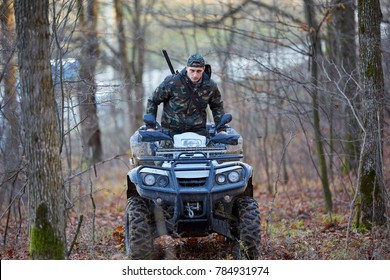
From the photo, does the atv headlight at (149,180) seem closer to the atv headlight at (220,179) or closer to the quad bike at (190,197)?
the quad bike at (190,197)

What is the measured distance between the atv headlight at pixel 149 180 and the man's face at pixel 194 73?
1.57 metres

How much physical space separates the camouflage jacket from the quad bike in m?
0.37

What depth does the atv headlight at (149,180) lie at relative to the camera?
8672 mm

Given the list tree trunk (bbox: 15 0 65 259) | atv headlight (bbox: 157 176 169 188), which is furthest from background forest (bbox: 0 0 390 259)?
atv headlight (bbox: 157 176 169 188)

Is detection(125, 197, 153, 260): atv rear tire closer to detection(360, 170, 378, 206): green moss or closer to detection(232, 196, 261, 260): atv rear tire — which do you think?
detection(232, 196, 261, 260): atv rear tire

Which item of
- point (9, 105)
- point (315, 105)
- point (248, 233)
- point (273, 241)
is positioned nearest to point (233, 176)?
point (248, 233)

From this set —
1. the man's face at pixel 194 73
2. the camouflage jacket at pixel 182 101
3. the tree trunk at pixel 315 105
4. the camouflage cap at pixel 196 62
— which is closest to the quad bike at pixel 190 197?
the camouflage jacket at pixel 182 101

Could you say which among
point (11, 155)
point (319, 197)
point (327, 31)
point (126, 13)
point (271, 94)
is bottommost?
point (319, 197)

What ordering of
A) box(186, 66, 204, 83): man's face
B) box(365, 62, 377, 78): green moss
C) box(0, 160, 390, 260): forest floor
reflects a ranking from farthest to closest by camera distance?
box(365, 62, 377, 78): green moss < box(186, 66, 204, 83): man's face < box(0, 160, 390, 260): forest floor

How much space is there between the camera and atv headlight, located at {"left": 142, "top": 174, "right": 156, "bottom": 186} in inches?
341

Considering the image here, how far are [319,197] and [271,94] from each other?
3.34 metres

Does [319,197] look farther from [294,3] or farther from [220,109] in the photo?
[220,109]

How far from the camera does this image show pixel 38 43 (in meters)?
7.49
